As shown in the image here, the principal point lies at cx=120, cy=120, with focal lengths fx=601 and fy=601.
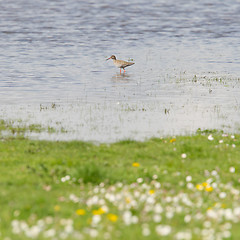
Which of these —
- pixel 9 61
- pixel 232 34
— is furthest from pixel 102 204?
pixel 232 34

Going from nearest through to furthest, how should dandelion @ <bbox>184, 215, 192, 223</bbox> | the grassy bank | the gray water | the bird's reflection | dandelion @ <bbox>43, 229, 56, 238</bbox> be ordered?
dandelion @ <bbox>43, 229, 56, 238</bbox> → the grassy bank → dandelion @ <bbox>184, 215, 192, 223</bbox> → the gray water → the bird's reflection

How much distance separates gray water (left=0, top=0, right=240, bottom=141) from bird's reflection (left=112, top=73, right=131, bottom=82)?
0.05 meters

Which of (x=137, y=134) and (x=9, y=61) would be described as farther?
(x=9, y=61)

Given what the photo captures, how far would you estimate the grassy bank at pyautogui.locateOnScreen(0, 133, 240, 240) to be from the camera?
26.9 ft

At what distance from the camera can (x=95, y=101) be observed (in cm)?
2327

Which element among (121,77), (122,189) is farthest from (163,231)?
(121,77)

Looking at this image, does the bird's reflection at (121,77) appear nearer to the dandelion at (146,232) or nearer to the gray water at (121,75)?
the gray water at (121,75)

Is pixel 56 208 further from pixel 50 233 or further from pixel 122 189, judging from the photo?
pixel 122 189

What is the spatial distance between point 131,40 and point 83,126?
104ft

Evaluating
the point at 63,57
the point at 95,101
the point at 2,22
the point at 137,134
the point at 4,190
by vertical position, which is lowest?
the point at 2,22

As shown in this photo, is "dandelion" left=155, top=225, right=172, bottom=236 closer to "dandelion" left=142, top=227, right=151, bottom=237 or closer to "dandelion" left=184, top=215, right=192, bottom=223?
"dandelion" left=142, top=227, right=151, bottom=237

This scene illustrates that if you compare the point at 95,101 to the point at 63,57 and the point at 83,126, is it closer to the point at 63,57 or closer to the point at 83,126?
the point at 83,126

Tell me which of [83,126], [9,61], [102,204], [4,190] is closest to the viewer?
[102,204]

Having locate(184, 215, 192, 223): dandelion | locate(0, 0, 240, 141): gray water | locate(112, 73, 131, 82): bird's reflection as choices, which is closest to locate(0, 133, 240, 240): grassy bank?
locate(184, 215, 192, 223): dandelion
